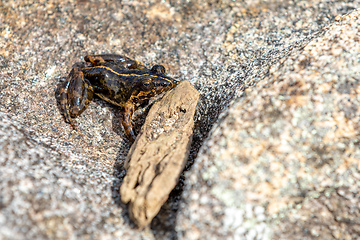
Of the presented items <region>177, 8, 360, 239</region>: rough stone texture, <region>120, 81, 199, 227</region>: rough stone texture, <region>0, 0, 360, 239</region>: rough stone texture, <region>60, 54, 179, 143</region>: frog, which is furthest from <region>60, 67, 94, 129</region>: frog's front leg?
<region>177, 8, 360, 239</region>: rough stone texture

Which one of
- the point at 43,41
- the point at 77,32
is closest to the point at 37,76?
the point at 43,41

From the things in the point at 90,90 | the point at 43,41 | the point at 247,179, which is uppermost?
the point at 43,41

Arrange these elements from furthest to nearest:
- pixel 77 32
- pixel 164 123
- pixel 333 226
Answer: pixel 77 32 < pixel 164 123 < pixel 333 226

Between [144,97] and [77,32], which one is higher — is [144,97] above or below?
below

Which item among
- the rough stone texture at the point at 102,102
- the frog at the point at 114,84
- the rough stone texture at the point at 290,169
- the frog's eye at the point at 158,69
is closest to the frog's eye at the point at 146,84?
the frog at the point at 114,84

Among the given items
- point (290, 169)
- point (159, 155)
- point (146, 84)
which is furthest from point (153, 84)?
point (290, 169)

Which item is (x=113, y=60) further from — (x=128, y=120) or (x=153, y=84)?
(x=128, y=120)

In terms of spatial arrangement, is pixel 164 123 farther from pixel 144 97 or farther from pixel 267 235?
pixel 267 235

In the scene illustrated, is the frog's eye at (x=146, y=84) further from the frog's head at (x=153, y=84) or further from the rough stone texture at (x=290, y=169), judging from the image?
the rough stone texture at (x=290, y=169)
